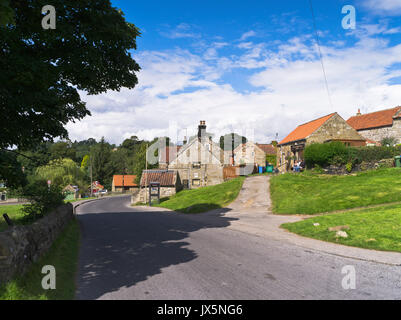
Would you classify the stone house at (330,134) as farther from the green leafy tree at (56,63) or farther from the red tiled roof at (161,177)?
the green leafy tree at (56,63)

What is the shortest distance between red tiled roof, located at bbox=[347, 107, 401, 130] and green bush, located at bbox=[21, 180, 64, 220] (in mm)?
47817

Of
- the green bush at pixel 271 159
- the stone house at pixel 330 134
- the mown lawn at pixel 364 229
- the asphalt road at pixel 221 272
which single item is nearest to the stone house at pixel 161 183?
the stone house at pixel 330 134

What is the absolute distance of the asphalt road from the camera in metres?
5.76

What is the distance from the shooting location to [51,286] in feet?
19.6

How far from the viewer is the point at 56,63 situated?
9.59 m

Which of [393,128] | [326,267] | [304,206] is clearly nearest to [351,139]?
[393,128]

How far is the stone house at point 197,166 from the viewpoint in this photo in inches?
1871

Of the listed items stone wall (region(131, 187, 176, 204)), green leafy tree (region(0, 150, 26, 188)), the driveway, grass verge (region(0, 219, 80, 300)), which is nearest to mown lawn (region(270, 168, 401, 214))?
the driveway

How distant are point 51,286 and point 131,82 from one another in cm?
864

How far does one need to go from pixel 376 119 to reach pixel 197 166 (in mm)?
30550

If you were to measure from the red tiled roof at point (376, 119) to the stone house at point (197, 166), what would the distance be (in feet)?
83.9
